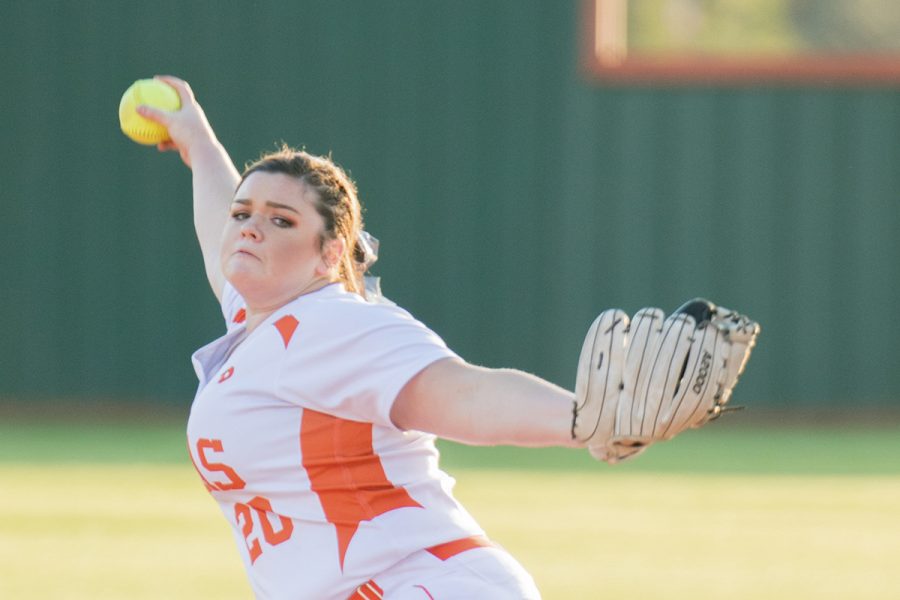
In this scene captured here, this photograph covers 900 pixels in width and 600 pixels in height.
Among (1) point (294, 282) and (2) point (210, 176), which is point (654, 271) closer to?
(2) point (210, 176)

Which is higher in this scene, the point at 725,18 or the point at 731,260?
the point at 725,18

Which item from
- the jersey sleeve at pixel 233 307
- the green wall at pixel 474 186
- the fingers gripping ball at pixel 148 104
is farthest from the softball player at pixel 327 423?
the green wall at pixel 474 186

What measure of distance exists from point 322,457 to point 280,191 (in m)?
0.61

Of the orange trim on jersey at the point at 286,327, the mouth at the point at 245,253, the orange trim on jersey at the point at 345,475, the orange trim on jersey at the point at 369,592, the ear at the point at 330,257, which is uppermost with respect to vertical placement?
the mouth at the point at 245,253

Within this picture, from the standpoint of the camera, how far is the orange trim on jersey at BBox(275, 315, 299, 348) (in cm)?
320

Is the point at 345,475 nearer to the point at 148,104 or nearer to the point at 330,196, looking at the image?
the point at 330,196

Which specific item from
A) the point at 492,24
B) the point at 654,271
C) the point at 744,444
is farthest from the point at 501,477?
the point at 492,24

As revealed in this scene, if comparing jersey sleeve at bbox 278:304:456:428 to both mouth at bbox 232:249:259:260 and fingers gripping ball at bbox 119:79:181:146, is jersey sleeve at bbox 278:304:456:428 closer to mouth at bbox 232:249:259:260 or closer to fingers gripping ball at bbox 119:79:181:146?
mouth at bbox 232:249:259:260

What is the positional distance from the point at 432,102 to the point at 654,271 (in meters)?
2.08

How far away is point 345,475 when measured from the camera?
10.7ft

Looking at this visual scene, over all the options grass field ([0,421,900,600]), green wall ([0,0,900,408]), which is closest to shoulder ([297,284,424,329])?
grass field ([0,421,900,600])

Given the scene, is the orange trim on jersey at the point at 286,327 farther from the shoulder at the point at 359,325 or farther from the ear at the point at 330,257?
the ear at the point at 330,257

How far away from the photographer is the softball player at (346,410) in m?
2.85

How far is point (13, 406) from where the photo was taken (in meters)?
11.9
